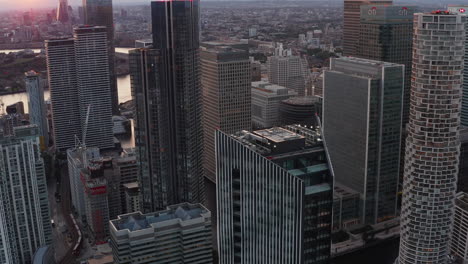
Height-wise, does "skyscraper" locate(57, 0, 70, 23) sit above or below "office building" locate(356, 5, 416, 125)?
above

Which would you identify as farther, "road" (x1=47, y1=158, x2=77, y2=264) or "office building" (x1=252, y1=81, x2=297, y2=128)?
"office building" (x1=252, y1=81, x2=297, y2=128)

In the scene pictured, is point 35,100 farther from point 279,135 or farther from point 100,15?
point 279,135

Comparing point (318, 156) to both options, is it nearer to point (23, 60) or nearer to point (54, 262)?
point (54, 262)

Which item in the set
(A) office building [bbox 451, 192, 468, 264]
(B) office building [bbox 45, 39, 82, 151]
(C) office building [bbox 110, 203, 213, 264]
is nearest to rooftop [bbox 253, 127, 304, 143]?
(C) office building [bbox 110, 203, 213, 264]

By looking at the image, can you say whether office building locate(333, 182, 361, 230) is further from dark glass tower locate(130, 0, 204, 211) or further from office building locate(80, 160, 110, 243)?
office building locate(80, 160, 110, 243)

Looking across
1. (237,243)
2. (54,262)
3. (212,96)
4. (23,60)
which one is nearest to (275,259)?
(237,243)

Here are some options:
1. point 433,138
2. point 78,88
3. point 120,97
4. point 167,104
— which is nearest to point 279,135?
point 433,138
